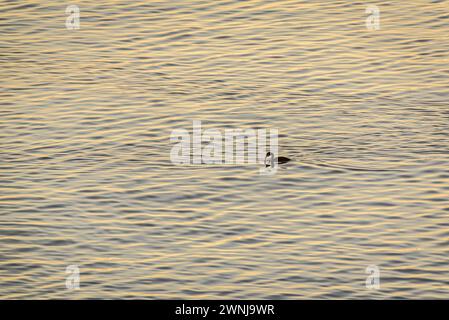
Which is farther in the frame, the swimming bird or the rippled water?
the swimming bird

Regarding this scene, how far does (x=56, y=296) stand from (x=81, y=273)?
28.5 inches

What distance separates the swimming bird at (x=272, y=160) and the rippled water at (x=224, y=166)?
0.20 metres

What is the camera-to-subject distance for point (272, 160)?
17.4 m

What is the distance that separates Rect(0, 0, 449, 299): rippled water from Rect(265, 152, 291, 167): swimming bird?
20 cm

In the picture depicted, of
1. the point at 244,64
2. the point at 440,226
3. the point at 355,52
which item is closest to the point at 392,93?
the point at 355,52

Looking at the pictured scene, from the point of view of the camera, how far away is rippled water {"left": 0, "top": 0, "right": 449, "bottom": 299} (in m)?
14.1

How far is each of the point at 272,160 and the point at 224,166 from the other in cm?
89

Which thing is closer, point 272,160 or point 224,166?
point 272,160

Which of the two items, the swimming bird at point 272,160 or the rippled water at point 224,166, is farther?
the swimming bird at point 272,160

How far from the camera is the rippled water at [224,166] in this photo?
14.1 meters

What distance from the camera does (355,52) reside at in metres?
21.6

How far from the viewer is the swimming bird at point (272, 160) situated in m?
17.4
